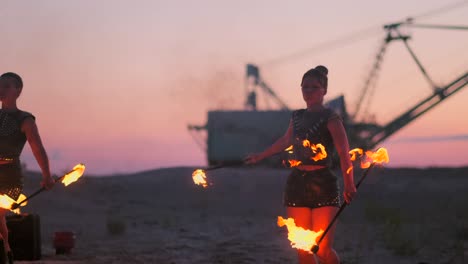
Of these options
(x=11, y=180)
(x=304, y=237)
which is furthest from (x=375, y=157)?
(x=11, y=180)

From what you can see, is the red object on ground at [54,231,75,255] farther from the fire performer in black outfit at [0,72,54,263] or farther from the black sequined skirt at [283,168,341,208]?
the black sequined skirt at [283,168,341,208]

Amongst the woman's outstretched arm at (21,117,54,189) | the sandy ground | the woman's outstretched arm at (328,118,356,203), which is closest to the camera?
the woman's outstretched arm at (328,118,356,203)

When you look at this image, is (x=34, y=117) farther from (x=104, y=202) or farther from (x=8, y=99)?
(x=104, y=202)

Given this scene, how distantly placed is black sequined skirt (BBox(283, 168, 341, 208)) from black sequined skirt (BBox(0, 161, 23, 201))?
2549 mm

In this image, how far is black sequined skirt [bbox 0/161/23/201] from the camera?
5980mm

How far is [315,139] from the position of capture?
17.5ft

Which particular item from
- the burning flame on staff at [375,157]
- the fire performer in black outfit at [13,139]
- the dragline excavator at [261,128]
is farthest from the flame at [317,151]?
the dragline excavator at [261,128]

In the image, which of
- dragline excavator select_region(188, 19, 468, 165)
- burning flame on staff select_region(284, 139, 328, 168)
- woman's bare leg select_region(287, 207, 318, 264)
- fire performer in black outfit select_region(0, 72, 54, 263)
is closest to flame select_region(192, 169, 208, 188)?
woman's bare leg select_region(287, 207, 318, 264)

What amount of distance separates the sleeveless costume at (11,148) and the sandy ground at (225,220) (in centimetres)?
389

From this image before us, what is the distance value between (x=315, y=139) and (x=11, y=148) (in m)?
2.82

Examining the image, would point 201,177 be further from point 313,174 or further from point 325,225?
point 325,225

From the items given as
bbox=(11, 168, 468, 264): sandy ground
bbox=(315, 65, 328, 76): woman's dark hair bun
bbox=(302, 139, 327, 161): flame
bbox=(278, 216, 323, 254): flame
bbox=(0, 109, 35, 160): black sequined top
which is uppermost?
bbox=(315, 65, 328, 76): woman's dark hair bun

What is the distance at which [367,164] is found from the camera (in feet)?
17.3

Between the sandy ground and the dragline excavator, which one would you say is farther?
the dragline excavator
